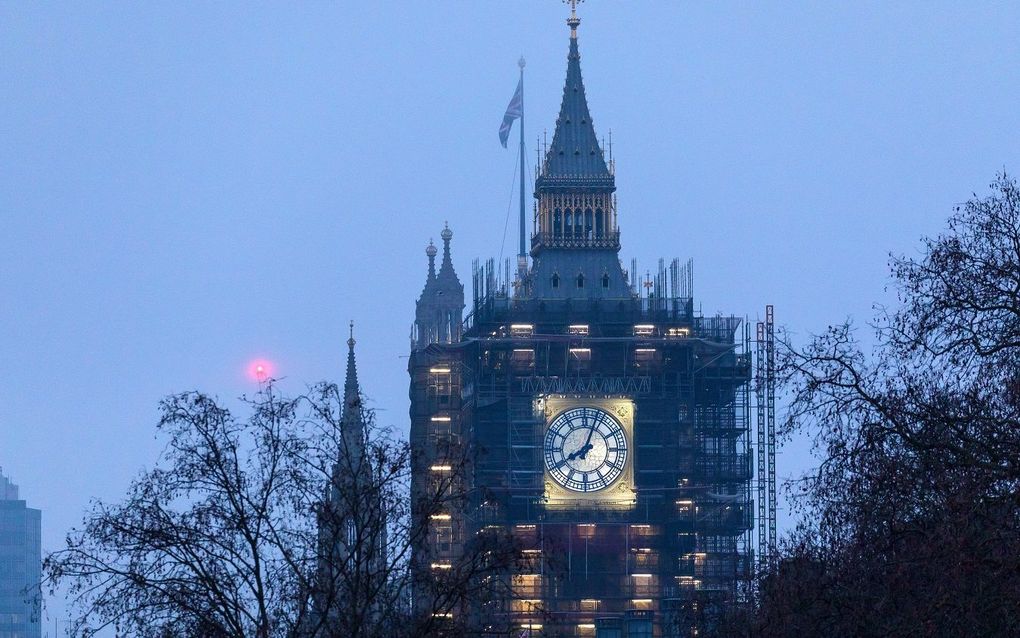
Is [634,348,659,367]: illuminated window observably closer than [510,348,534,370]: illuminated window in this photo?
No

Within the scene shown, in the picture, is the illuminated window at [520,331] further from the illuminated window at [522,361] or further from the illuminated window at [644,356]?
the illuminated window at [644,356]

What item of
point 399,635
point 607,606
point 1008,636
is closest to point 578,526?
point 607,606

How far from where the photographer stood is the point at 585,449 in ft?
653

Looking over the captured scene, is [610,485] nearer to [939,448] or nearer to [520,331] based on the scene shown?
[520,331]

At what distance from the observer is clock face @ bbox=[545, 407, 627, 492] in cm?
Answer: 19738

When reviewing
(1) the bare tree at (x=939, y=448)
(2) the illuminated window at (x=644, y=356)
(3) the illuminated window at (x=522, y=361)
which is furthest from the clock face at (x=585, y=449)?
(1) the bare tree at (x=939, y=448)

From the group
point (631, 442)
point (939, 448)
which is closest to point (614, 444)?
point (631, 442)

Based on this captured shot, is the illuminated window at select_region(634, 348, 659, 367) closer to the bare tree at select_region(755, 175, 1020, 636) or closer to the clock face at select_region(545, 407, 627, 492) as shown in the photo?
the clock face at select_region(545, 407, 627, 492)

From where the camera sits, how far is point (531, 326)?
197 meters

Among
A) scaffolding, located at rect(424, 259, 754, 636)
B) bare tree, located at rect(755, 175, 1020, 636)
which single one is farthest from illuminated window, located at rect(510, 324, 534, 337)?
bare tree, located at rect(755, 175, 1020, 636)

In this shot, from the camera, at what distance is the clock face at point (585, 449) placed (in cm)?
19738

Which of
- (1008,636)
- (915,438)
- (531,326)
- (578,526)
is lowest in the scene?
(1008,636)

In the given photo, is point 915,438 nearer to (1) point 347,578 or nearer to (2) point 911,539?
(2) point 911,539

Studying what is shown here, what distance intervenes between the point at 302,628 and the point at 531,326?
433 ft
